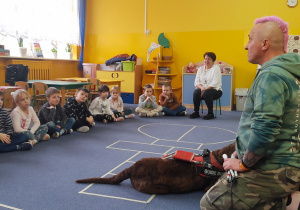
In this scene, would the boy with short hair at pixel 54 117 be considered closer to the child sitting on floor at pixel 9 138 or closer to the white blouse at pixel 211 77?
the child sitting on floor at pixel 9 138

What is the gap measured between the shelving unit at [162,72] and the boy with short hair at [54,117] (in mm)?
3227

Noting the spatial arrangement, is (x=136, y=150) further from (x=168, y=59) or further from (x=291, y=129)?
(x=168, y=59)

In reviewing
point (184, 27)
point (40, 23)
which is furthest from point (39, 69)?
point (184, 27)

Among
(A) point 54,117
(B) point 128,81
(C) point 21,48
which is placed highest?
(C) point 21,48

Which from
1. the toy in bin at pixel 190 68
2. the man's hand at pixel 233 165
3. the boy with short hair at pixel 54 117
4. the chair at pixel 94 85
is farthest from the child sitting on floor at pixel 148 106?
the man's hand at pixel 233 165

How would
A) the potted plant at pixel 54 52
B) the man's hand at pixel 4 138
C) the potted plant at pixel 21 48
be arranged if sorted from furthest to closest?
the potted plant at pixel 54 52, the potted plant at pixel 21 48, the man's hand at pixel 4 138

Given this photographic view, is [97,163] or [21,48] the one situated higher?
[21,48]

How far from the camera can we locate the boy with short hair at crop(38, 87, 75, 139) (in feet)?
12.0

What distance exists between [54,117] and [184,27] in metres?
4.19

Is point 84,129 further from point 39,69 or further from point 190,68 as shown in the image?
point 190,68

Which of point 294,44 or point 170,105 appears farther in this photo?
point 170,105

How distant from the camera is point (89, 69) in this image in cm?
761

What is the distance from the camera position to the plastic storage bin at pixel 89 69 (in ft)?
24.7

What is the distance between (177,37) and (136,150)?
14.7ft
